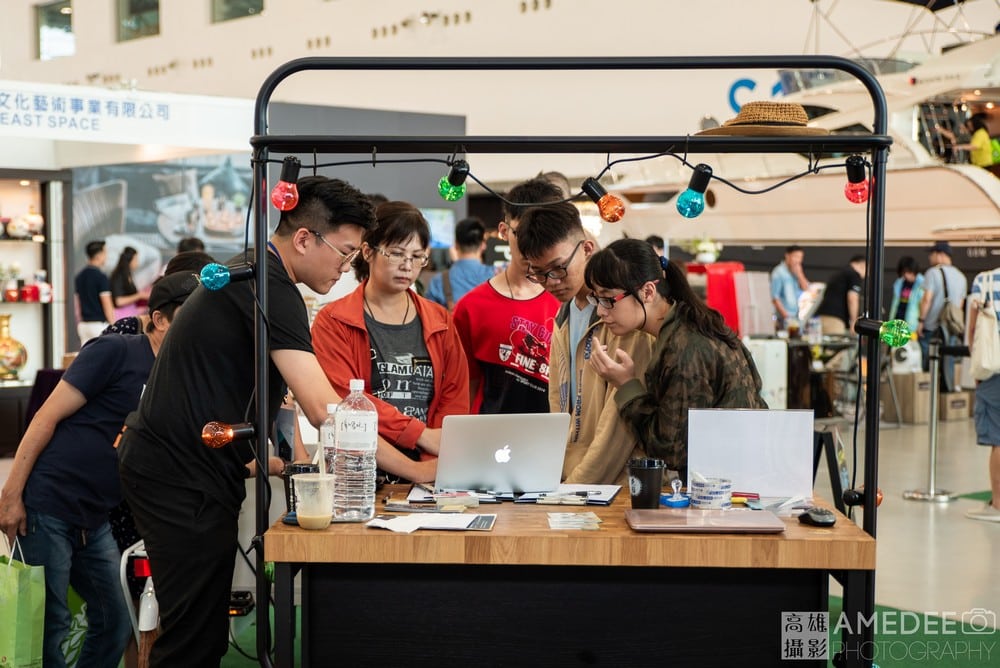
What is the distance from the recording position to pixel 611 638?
7.93 ft

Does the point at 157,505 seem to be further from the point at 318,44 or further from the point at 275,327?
the point at 318,44

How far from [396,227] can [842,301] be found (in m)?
9.55

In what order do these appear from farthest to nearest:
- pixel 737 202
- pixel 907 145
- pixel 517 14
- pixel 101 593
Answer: pixel 517 14
pixel 737 202
pixel 907 145
pixel 101 593

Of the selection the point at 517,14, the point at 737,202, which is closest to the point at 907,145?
the point at 737,202

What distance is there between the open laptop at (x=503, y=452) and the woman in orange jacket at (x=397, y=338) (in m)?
0.35

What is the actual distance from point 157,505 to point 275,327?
0.48 meters

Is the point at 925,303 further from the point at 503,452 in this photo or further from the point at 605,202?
the point at 605,202

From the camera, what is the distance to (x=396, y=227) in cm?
325

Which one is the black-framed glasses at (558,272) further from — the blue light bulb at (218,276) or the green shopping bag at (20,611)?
the green shopping bag at (20,611)

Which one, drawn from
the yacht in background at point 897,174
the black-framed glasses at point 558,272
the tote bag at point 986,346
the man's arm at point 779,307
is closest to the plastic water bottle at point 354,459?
the black-framed glasses at point 558,272

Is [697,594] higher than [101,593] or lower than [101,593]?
higher

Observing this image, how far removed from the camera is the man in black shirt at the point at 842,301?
38.6 feet

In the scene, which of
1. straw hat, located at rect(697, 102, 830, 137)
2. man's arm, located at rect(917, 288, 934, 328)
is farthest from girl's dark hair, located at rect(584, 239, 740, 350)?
man's arm, located at rect(917, 288, 934, 328)

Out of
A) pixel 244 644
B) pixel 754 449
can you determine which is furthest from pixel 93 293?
pixel 754 449
